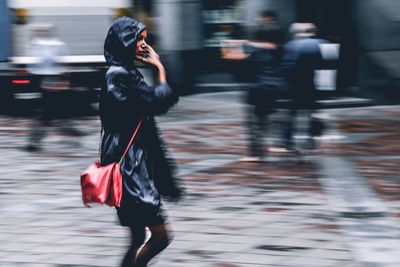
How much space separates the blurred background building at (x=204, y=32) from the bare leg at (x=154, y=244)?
9.95 metres

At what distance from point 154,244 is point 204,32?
14643 millimetres

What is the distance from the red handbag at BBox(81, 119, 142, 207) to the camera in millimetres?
3713

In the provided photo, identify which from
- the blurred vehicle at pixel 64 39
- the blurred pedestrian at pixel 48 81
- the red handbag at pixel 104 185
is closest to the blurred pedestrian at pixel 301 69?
the blurred pedestrian at pixel 48 81

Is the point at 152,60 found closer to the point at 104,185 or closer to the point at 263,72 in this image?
the point at 104,185

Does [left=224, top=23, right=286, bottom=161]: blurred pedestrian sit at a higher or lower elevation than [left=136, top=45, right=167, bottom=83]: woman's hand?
lower

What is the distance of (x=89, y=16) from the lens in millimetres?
14320

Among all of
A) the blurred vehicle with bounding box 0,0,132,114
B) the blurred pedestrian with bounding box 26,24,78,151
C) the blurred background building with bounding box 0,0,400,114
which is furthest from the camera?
the blurred background building with bounding box 0,0,400,114

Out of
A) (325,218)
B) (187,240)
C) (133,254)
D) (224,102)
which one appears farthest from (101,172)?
(224,102)

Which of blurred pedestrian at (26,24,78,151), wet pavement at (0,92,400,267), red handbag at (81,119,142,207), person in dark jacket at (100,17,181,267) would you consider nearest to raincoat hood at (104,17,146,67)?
person in dark jacket at (100,17,181,267)

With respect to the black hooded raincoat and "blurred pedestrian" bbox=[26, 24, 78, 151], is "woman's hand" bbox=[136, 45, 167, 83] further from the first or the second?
"blurred pedestrian" bbox=[26, 24, 78, 151]

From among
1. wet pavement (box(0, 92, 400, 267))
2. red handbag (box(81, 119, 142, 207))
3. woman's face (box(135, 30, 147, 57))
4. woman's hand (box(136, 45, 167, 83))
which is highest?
woman's face (box(135, 30, 147, 57))

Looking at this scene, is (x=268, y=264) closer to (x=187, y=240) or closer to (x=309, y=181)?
(x=187, y=240)

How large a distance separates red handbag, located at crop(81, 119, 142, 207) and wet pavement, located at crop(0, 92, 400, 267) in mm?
1389

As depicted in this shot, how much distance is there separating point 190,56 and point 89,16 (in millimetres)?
3796
